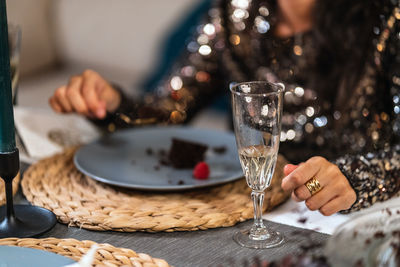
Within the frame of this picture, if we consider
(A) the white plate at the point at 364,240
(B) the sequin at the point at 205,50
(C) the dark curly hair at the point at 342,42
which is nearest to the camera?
(A) the white plate at the point at 364,240

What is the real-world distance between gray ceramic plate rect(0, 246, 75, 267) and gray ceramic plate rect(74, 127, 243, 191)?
0.76 feet

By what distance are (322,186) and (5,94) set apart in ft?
1.37

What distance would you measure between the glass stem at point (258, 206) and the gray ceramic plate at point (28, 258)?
24cm

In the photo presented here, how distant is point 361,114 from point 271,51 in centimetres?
28

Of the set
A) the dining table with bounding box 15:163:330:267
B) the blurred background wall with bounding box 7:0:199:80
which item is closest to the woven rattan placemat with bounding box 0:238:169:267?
the dining table with bounding box 15:163:330:267

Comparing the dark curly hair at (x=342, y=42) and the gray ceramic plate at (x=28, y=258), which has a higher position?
the dark curly hair at (x=342, y=42)

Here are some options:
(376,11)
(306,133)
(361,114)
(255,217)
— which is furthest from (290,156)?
(255,217)

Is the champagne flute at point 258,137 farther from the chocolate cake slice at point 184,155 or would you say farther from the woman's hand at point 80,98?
the woman's hand at point 80,98

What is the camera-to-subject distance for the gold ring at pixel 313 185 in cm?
74

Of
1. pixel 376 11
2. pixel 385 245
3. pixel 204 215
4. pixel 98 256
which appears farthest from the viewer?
pixel 376 11

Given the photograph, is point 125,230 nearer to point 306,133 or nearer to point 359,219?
point 359,219

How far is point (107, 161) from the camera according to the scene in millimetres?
978

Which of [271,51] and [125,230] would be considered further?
[271,51]

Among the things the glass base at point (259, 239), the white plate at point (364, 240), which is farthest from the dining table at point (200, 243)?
the white plate at point (364, 240)
